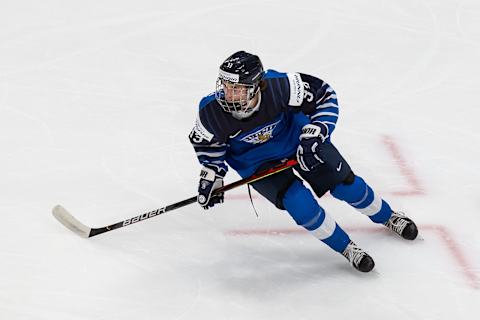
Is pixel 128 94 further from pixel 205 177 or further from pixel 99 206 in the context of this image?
pixel 205 177

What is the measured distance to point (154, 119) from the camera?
249 inches

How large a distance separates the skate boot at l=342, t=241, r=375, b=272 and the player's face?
889 mm

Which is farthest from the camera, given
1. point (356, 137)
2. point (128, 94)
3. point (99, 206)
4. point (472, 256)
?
point (128, 94)

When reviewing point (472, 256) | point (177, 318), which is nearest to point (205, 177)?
point (177, 318)

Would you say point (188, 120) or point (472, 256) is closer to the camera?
point (472, 256)

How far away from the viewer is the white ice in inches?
190

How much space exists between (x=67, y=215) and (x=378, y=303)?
1660 millimetres

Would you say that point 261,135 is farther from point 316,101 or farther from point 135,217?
point 135,217

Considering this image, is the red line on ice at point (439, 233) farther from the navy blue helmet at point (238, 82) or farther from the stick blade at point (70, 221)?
the navy blue helmet at point (238, 82)

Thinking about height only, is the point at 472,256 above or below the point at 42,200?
above

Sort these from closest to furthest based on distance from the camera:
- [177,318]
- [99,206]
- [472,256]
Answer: [177,318] → [472,256] → [99,206]

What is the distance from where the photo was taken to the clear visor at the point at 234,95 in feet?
15.2

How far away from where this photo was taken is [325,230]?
488cm

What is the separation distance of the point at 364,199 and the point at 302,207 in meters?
0.42
